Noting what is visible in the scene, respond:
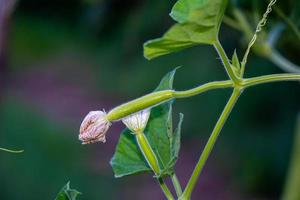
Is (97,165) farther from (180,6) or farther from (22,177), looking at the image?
(180,6)

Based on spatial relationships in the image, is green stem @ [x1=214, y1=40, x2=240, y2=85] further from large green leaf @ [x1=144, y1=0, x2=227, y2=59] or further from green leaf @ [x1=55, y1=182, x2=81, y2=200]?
green leaf @ [x1=55, y1=182, x2=81, y2=200]

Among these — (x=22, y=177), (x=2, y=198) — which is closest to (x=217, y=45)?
(x=2, y=198)

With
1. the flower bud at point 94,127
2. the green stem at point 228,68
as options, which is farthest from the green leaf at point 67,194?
the green stem at point 228,68

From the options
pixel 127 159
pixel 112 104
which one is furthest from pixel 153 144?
pixel 112 104

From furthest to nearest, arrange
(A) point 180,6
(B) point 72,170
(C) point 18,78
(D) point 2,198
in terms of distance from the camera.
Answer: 1. (C) point 18,78
2. (B) point 72,170
3. (D) point 2,198
4. (A) point 180,6

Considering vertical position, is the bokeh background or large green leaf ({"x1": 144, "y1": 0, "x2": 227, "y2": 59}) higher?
large green leaf ({"x1": 144, "y1": 0, "x2": 227, "y2": 59})

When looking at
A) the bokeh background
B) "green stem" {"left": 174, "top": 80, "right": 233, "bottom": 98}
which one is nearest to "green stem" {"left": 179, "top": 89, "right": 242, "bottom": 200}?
"green stem" {"left": 174, "top": 80, "right": 233, "bottom": 98}
